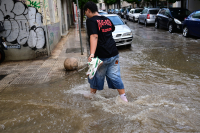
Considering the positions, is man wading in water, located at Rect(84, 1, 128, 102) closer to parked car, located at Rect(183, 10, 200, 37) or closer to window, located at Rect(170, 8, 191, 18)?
parked car, located at Rect(183, 10, 200, 37)

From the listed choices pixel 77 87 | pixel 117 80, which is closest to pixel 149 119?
pixel 117 80

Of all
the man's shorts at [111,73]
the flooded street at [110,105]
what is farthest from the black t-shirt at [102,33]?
the flooded street at [110,105]

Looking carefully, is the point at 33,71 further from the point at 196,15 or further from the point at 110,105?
the point at 196,15

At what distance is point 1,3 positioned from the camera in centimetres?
691

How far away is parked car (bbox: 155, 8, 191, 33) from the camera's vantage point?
43.6 feet

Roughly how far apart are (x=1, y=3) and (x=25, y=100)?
14.4 ft

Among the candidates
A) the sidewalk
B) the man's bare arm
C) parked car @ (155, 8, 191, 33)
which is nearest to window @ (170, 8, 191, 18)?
parked car @ (155, 8, 191, 33)

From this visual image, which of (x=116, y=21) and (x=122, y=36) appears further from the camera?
(x=116, y=21)

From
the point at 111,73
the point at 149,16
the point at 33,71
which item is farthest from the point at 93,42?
the point at 149,16

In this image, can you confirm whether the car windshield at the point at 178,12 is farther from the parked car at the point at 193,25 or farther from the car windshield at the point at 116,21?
the car windshield at the point at 116,21

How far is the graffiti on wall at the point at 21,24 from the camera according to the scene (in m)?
6.93

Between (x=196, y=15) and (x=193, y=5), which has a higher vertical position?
(x=193, y=5)

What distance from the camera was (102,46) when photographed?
11.1ft

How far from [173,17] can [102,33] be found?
11.8 meters
